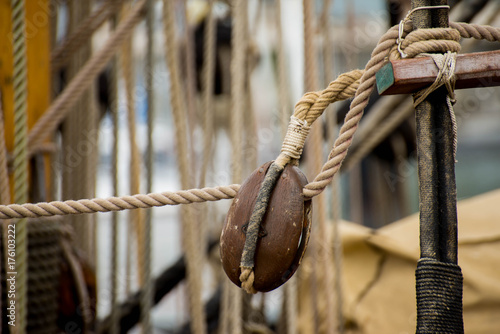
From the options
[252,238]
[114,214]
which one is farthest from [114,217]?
[252,238]

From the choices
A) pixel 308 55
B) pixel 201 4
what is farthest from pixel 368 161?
pixel 308 55

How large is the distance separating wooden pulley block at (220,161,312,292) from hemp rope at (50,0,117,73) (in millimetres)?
857

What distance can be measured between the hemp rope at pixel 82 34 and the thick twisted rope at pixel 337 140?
0.76 meters

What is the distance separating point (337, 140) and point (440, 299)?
19 cm

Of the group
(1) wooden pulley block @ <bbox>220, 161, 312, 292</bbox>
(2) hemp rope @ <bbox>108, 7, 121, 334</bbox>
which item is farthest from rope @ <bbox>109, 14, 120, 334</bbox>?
(1) wooden pulley block @ <bbox>220, 161, 312, 292</bbox>

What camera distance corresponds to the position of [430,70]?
47cm

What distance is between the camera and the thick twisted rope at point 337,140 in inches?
19.3

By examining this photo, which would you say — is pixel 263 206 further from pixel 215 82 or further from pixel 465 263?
pixel 215 82

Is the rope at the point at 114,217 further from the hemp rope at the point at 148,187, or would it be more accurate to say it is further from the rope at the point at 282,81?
the rope at the point at 282,81

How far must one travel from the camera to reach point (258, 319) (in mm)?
1315

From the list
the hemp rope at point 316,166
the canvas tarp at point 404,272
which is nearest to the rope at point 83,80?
the hemp rope at point 316,166

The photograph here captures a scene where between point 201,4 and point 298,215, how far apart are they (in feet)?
5.91

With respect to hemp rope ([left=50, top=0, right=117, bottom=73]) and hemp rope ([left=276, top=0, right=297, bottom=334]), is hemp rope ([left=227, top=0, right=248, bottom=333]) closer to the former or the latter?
hemp rope ([left=276, top=0, right=297, bottom=334])

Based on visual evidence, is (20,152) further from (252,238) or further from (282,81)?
(282,81)
